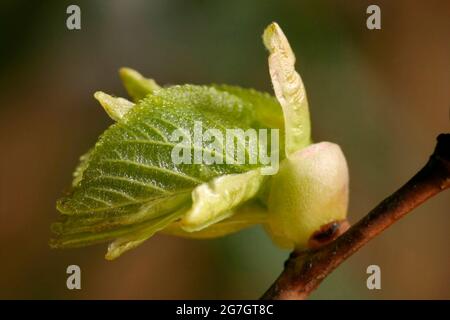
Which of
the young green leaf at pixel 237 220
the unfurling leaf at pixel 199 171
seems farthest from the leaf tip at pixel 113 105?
the young green leaf at pixel 237 220

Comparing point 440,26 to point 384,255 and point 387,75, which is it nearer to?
point 387,75

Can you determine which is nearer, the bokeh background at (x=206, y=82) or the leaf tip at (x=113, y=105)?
the leaf tip at (x=113, y=105)

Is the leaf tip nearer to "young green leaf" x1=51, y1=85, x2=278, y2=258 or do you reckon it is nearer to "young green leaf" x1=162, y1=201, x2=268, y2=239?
"young green leaf" x1=51, y1=85, x2=278, y2=258

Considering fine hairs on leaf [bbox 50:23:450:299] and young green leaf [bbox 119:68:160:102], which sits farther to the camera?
young green leaf [bbox 119:68:160:102]

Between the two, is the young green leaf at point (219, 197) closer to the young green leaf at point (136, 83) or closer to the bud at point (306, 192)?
the bud at point (306, 192)

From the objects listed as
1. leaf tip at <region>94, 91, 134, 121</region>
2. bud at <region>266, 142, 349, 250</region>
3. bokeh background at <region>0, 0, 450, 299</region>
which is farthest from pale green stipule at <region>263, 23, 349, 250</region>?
bokeh background at <region>0, 0, 450, 299</region>
